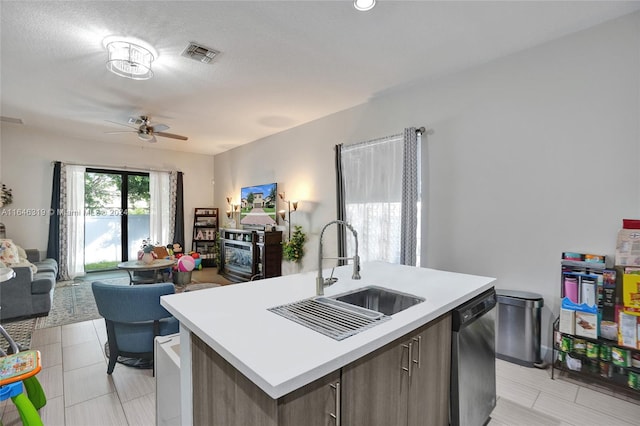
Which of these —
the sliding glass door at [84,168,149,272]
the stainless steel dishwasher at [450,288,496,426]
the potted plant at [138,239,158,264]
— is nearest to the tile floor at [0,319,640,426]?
the stainless steel dishwasher at [450,288,496,426]

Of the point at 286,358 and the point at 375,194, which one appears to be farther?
the point at 375,194

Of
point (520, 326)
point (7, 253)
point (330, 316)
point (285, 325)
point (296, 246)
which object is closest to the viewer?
point (285, 325)

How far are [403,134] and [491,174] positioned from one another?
1.05 meters

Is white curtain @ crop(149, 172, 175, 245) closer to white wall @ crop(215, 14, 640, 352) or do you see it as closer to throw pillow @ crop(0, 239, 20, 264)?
throw pillow @ crop(0, 239, 20, 264)

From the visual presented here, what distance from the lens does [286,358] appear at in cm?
87

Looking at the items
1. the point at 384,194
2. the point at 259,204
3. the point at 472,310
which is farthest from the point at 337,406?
the point at 259,204

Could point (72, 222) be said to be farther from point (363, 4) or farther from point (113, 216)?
point (363, 4)

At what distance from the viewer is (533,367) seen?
2.49 m

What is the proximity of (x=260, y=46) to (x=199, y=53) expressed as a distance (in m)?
0.59

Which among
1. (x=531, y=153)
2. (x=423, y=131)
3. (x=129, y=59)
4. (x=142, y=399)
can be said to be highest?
(x=129, y=59)

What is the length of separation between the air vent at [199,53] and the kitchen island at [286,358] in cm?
219

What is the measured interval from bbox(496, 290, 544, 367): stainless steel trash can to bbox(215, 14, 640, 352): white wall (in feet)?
0.71

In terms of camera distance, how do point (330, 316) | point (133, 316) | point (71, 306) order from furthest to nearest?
1. point (71, 306)
2. point (133, 316)
3. point (330, 316)

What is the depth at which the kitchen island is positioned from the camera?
2.74 ft
